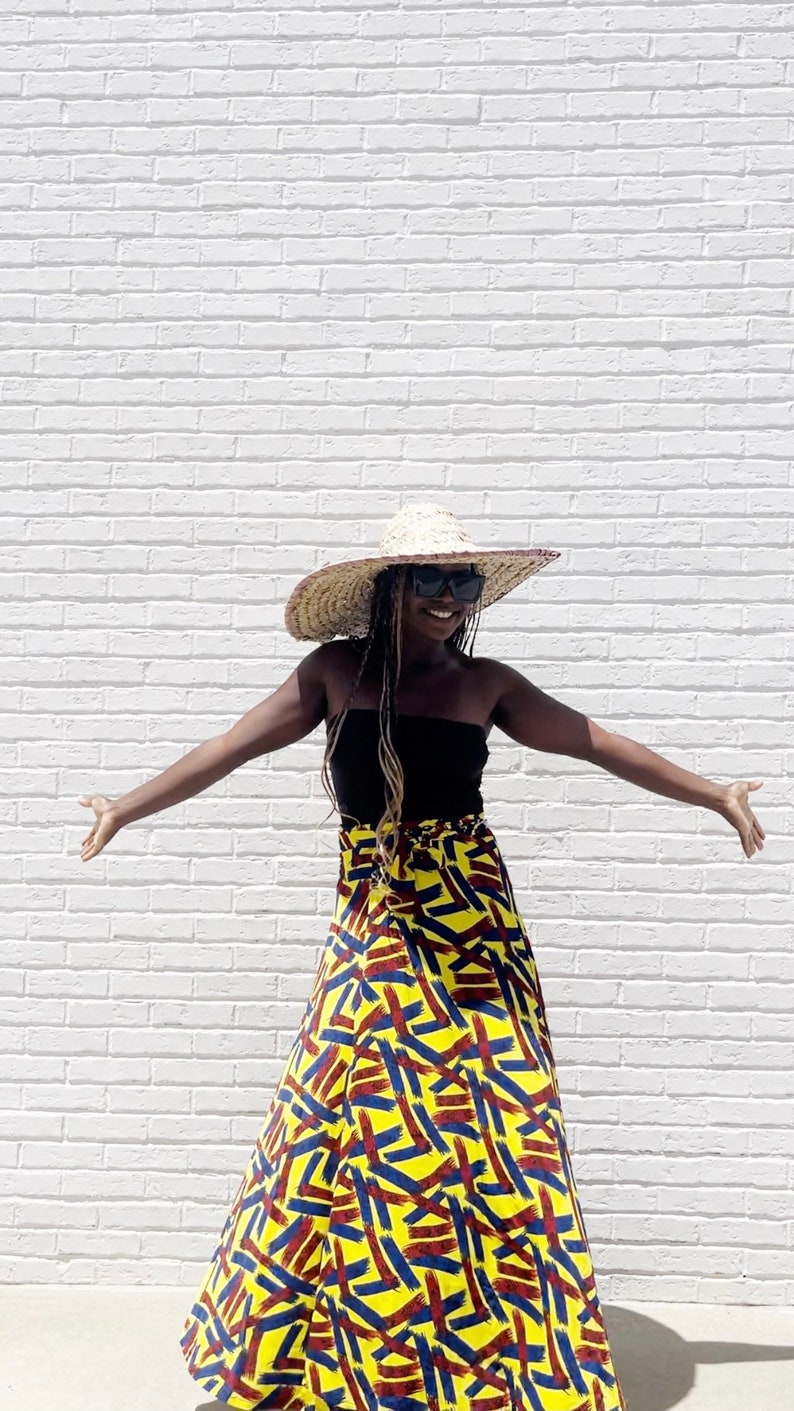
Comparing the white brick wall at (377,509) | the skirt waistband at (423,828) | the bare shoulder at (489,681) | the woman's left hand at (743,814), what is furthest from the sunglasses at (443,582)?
the white brick wall at (377,509)

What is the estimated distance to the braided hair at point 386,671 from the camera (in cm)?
259

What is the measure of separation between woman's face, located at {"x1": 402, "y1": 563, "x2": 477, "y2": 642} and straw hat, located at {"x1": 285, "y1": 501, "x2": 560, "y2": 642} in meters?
0.05

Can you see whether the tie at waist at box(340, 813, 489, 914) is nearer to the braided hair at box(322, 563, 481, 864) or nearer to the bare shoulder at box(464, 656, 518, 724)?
the braided hair at box(322, 563, 481, 864)

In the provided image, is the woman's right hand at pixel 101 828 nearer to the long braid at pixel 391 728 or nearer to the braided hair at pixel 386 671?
the braided hair at pixel 386 671

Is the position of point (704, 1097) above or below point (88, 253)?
below

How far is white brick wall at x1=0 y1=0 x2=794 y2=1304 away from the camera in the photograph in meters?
3.52

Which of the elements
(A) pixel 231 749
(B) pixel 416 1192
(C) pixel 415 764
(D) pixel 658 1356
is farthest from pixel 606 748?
(D) pixel 658 1356

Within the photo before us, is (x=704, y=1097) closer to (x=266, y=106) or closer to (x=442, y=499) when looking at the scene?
(x=442, y=499)

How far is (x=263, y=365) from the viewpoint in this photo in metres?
3.57

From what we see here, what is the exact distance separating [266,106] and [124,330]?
0.72 m

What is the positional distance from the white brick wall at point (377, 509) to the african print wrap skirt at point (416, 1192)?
0.94 metres

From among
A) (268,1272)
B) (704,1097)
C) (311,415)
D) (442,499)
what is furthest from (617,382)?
(268,1272)

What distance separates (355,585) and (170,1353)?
194cm

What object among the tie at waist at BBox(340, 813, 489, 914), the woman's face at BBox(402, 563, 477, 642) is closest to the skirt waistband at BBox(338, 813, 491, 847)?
the tie at waist at BBox(340, 813, 489, 914)
